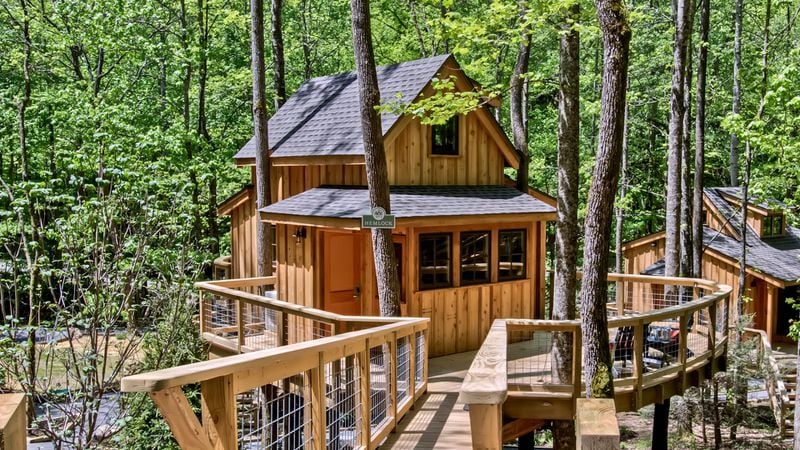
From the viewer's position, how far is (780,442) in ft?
52.5

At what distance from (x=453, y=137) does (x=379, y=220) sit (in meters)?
4.66

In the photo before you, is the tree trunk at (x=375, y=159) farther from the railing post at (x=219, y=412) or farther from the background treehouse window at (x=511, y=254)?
the railing post at (x=219, y=412)

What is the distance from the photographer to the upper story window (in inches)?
486

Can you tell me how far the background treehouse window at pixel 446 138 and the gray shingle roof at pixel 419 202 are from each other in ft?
2.46

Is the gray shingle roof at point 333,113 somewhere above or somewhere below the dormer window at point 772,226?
above

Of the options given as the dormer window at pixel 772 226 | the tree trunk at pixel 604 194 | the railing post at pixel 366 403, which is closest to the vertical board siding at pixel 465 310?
the tree trunk at pixel 604 194

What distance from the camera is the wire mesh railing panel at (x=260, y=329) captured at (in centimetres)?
1112

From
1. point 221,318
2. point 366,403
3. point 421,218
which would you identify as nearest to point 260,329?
point 221,318

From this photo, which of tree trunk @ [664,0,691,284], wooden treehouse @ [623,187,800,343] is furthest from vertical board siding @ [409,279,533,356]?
wooden treehouse @ [623,187,800,343]

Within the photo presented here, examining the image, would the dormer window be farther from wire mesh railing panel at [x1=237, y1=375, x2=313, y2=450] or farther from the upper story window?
wire mesh railing panel at [x1=237, y1=375, x2=313, y2=450]

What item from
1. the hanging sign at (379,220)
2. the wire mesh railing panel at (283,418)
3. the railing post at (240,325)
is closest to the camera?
the wire mesh railing panel at (283,418)

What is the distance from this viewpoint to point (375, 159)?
33.1 ft

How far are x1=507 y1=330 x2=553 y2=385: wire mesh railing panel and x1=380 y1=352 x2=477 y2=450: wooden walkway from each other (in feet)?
2.92

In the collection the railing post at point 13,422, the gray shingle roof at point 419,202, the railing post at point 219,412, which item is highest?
the gray shingle roof at point 419,202
